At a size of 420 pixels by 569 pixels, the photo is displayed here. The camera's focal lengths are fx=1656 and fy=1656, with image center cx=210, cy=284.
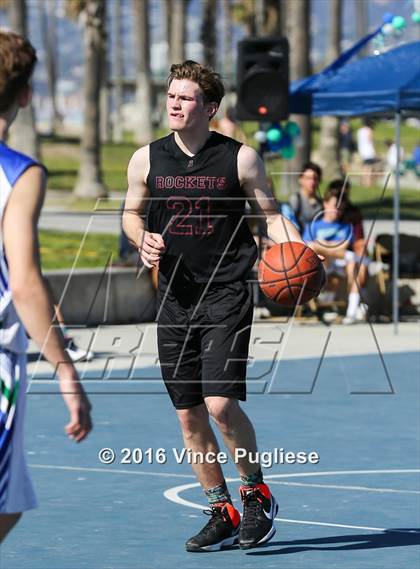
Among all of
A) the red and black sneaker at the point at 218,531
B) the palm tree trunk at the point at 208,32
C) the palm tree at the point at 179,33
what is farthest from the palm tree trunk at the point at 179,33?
the red and black sneaker at the point at 218,531

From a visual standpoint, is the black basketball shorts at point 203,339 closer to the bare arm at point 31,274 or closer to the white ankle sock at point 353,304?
the bare arm at point 31,274

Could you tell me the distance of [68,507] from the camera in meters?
8.70

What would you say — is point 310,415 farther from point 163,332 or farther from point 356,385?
point 163,332

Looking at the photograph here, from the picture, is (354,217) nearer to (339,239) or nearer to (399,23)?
(339,239)

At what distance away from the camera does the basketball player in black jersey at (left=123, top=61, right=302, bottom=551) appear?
7.52 m

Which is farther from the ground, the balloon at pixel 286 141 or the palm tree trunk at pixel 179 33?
the balloon at pixel 286 141

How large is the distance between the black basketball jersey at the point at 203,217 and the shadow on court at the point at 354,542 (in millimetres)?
1297

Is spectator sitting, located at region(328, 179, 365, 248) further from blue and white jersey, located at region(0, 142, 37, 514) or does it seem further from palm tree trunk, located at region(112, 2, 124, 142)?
palm tree trunk, located at region(112, 2, 124, 142)

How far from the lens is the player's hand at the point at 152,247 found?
734 centimetres

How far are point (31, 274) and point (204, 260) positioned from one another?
8.66 ft

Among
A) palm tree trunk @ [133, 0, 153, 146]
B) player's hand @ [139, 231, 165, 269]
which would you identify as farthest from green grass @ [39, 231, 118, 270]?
palm tree trunk @ [133, 0, 153, 146]

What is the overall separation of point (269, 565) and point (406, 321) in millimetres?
11671

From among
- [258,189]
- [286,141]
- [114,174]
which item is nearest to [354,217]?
[286,141]

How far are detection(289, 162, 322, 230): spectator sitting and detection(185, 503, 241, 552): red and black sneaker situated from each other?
34.6 ft
